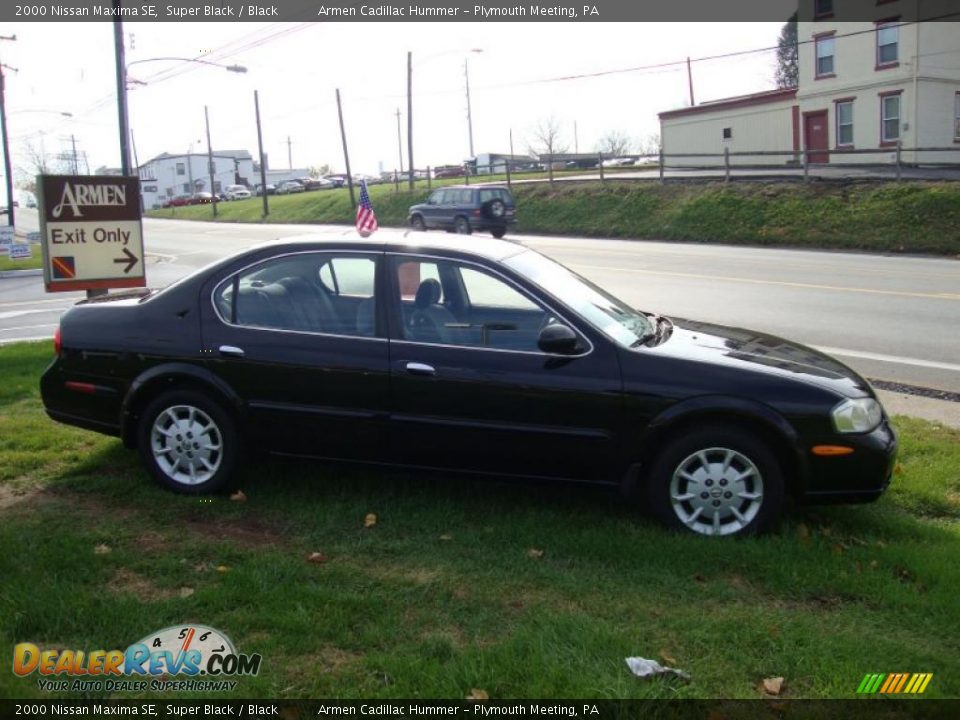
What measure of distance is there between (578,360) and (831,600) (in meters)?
1.67

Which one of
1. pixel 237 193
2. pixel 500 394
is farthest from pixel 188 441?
pixel 237 193

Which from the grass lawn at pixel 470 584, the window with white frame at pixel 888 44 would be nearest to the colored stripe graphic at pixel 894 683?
the grass lawn at pixel 470 584

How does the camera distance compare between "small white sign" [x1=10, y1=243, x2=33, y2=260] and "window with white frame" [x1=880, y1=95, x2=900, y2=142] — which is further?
"window with white frame" [x1=880, y1=95, x2=900, y2=142]

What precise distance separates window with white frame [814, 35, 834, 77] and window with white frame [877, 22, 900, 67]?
2.23m

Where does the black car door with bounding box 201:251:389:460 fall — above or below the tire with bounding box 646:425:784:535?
above

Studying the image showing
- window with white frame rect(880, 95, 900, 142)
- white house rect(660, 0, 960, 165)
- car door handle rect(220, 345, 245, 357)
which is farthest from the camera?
window with white frame rect(880, 95, 900, 142)

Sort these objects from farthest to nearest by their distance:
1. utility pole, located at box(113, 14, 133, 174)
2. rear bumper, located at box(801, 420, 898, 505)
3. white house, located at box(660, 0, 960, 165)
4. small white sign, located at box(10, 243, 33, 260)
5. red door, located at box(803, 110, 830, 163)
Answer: red door, located at box(803, 110, 830, 163) < white house, located at box(660, 0, 960, 165) < small white sign, located at box(10, 243, 33, 260) < utility pole, located at box(113, 14, 133, 174) < rear bumper, located at box(801, 420, 898, 505)

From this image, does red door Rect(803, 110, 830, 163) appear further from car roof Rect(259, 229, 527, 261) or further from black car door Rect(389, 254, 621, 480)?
black car door Rect(389, 254, 621, 480)

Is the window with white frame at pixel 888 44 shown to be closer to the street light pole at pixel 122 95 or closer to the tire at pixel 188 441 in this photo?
the street light pole at pixel 122 95

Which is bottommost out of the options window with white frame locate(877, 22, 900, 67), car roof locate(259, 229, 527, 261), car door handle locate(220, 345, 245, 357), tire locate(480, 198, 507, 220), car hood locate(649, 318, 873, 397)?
car hood locate(649, 318, 873, 397)

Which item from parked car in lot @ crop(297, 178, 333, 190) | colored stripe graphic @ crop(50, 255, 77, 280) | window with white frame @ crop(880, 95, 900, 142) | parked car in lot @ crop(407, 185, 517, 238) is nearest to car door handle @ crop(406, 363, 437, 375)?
colored stripe graphic @ crop(50, 255, 77, 280)

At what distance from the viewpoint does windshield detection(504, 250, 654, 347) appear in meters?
5.12

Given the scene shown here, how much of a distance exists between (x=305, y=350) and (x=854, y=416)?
2.91 m

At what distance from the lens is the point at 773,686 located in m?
3.28
